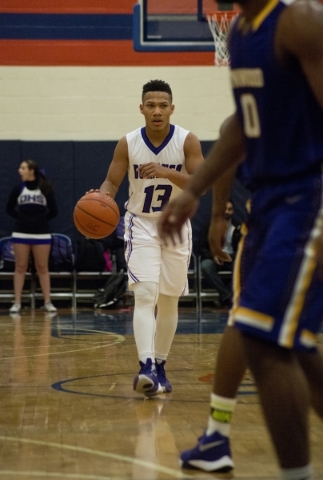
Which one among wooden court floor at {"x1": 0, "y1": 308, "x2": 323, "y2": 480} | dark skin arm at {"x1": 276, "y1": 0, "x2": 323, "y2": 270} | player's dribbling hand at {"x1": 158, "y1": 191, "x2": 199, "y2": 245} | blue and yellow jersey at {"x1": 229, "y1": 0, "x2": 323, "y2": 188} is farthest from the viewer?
wooden court floor at {"x1": 0, "y1": 308, "x2": 323, "y2": 480}

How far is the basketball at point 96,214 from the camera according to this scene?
584 centimetres

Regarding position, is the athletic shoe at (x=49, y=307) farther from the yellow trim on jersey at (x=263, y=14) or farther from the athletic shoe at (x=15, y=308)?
the yellow trim on jersey at (x=263, y=14)

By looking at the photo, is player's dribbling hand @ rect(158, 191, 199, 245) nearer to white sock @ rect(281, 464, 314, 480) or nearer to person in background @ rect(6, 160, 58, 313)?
white sock @ rect(281, 464, 314, 480)

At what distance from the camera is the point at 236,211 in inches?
498

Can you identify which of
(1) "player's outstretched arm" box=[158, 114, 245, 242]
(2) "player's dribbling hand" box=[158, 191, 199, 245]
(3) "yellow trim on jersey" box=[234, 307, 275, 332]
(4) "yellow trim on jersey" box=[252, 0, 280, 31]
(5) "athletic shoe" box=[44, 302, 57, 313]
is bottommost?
(5) "athletic shoe" box=[44, 302, 57, 313]

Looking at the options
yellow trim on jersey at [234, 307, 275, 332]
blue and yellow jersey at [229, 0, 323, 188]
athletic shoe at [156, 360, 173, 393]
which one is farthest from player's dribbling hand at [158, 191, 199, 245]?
athletic shoe at [156, 360, 173, 393]

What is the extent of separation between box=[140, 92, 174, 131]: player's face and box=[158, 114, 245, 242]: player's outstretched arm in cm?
276

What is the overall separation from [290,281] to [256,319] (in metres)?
0.15

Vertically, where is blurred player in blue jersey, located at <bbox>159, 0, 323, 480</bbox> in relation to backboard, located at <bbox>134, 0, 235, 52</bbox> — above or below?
below

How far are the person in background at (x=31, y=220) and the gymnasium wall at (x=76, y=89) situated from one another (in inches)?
39.9

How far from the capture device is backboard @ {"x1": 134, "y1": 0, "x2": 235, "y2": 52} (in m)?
9.91

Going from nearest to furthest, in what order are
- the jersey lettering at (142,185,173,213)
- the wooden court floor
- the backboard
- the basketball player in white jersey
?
the wooden court floor < the basketball player in white jersey < the jersey lettering at (142,185,173,213) < the backboard

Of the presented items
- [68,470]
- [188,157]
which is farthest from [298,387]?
[188,157]

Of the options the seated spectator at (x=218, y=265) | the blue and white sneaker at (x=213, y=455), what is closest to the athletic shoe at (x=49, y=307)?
the seated spectator at (x=218, y=265)
